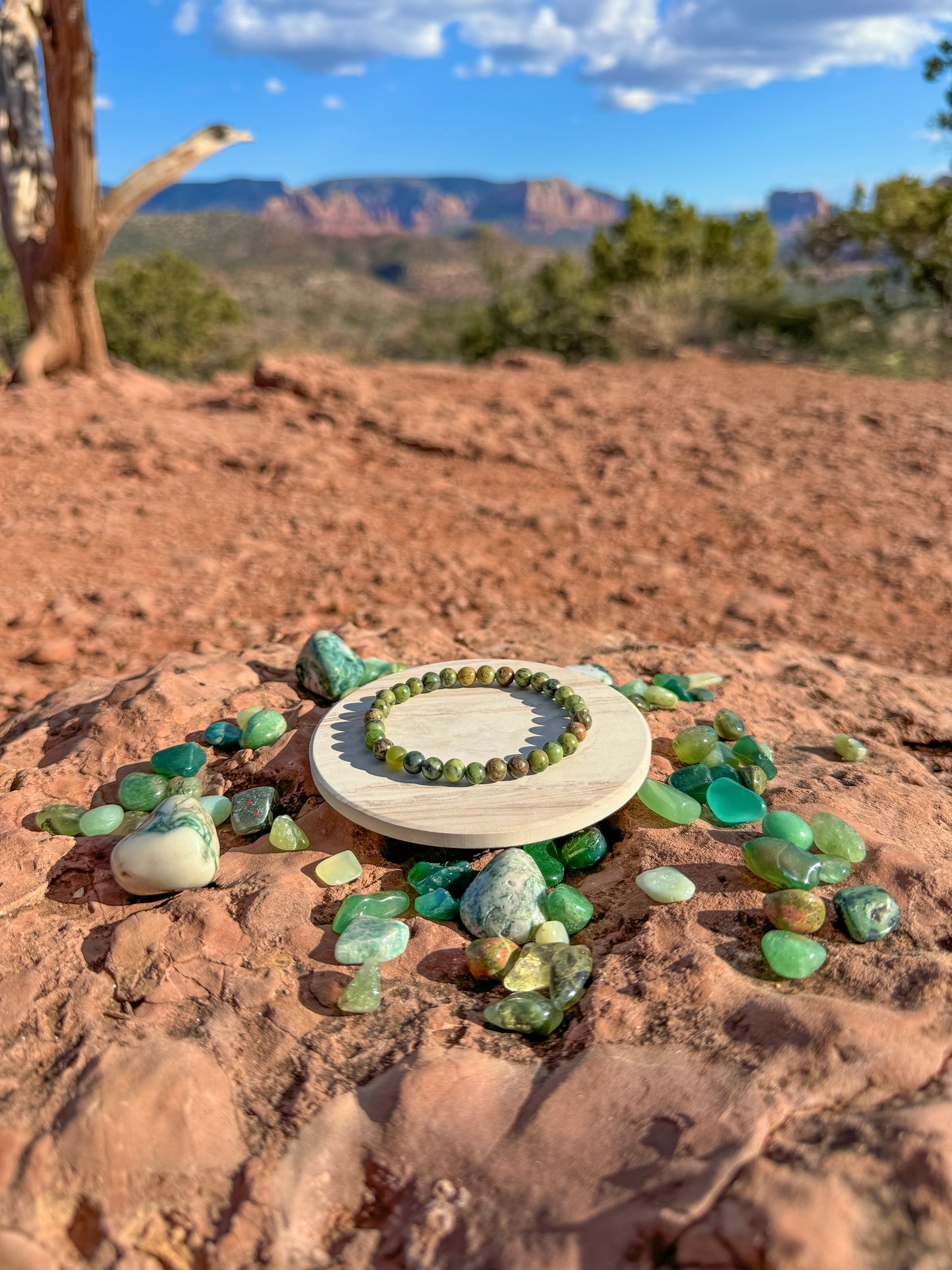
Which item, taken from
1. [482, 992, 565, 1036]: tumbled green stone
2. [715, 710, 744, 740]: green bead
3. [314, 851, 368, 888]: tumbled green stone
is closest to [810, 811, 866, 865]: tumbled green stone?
[715, 710, 744, 740]: green bead

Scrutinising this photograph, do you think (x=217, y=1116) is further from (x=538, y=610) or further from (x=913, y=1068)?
(x=538, y=610)

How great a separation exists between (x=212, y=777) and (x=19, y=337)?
645 inches

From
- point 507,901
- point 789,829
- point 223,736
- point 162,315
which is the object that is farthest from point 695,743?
point 162,315

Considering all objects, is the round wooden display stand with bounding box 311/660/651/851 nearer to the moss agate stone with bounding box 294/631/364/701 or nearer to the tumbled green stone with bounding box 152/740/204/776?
the moss agate stone with bounding box 294/631/364/701

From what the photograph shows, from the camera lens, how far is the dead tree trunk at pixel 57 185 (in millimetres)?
6043

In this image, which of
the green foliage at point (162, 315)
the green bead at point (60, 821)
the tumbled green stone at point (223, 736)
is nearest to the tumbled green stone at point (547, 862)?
the tumbled green stone at point (223, 736)

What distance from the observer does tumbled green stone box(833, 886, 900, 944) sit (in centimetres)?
149

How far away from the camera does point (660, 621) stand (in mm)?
3299

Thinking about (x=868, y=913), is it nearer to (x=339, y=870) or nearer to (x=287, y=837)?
(x=339, y=870)

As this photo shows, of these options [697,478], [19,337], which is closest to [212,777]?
[697,478]

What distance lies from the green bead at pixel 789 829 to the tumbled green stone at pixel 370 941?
0.80 m

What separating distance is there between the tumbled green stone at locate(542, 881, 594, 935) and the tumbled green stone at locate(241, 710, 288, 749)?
92 centimetres

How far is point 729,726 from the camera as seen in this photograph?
7.24ft

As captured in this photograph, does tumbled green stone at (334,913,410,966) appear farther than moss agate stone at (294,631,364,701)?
No
